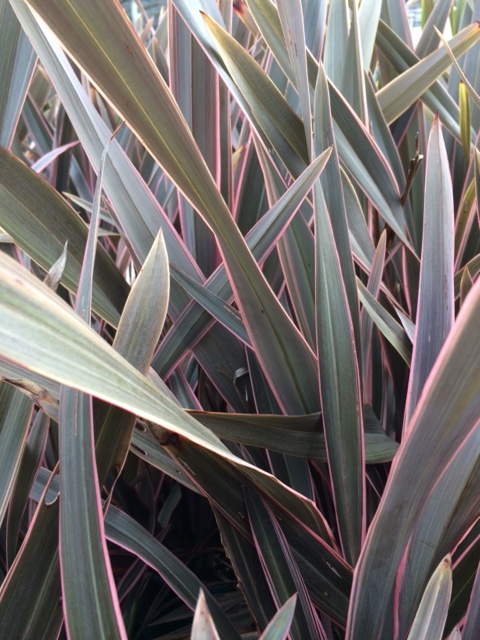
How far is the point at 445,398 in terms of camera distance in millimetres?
203

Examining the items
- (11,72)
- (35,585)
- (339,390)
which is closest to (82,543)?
(35,585)

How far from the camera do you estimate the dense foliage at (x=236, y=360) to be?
257 millimetres

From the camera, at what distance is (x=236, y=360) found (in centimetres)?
47

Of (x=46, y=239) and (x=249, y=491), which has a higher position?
(x=46, y=239)

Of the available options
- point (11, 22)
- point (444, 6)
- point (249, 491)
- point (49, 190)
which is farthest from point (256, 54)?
point (249, 491)

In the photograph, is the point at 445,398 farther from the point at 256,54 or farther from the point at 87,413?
the point at 256,54

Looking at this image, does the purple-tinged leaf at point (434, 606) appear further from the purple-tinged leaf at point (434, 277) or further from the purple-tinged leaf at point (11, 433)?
the purple-tinged leaf at point (11, 433)

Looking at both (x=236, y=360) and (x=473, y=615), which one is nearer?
(x=473, y=615)

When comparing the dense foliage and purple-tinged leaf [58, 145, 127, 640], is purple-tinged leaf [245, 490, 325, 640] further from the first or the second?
purple-tinged leaf [58, 145, 127, 640]

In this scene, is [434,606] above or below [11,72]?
below

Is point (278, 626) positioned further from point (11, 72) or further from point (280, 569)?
point (11, 72)

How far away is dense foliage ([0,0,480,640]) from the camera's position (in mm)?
257

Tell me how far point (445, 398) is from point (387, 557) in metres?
0.12

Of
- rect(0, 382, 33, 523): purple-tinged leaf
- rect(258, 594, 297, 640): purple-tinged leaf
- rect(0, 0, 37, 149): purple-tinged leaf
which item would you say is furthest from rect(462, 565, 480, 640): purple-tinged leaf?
rect(0, 0, 37, 149): purple-tinged leaf
